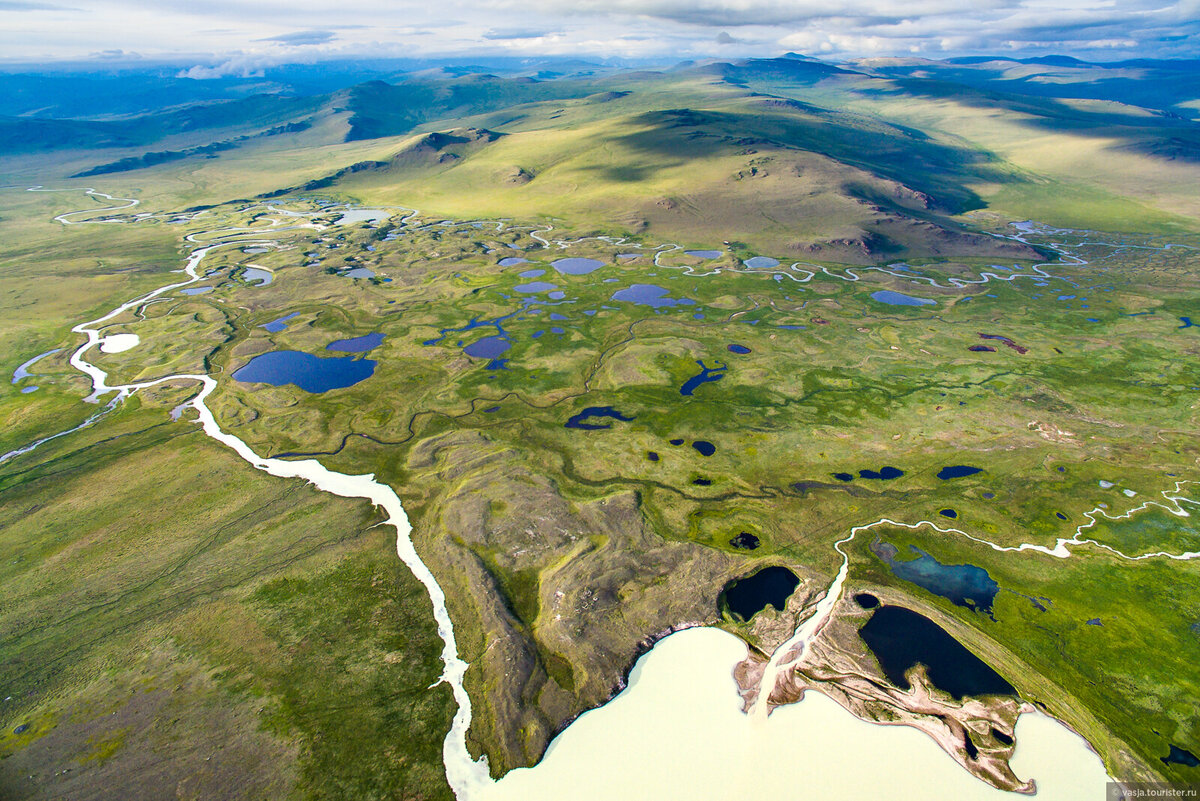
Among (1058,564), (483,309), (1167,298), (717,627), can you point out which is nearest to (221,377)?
(483,309)

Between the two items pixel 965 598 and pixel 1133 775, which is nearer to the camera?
pixel 1133 775

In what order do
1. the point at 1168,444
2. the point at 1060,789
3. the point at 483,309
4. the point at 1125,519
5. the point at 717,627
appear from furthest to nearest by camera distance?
the point at 483,309 < the point at 1168,444 < the point at 1125,519 < the point at 717,627 < the point at 1060,789

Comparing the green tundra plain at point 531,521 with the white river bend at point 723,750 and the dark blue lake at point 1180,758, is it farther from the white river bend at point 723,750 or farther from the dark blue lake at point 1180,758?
the white river bend at point 723,750

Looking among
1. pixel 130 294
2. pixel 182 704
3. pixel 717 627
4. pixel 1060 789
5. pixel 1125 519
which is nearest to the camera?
pixel 1060 789

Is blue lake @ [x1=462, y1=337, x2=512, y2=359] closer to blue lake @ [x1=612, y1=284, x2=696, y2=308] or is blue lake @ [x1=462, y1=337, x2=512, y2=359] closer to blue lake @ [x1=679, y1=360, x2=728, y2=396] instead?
blue lake @ [x1=612, y1=284, x2=696, y2=308]

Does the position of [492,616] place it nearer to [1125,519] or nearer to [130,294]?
[1125,519]

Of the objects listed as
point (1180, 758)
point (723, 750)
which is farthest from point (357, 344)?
point (1180, 758)
